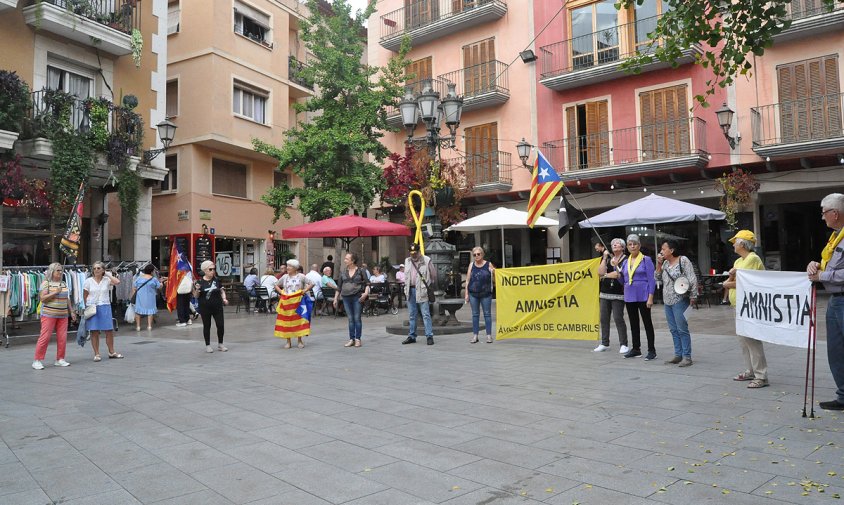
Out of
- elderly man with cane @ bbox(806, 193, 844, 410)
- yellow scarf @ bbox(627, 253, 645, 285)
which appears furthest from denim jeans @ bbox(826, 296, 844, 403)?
yellow scarf @ bbox(627, 253, 645, 285)

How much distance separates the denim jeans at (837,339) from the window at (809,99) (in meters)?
14.5

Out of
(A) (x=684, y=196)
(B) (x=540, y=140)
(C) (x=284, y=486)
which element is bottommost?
(C) (x=284, y=486)

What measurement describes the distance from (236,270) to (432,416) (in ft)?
68.0

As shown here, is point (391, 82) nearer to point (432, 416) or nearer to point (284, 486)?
point (432, 416)

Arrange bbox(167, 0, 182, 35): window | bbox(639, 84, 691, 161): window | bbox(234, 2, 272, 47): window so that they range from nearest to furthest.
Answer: bbox(639, 84, 691, 161): window → bbox(167, 0, 182, 35): window → bbox(234, 2, 272, 47): window

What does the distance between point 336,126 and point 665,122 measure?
11121 mm

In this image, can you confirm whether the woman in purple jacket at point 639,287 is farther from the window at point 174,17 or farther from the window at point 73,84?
the window at point 174,17

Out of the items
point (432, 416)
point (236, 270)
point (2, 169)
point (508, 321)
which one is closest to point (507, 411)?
point (432, 416)

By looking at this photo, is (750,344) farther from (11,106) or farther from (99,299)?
(11,106)

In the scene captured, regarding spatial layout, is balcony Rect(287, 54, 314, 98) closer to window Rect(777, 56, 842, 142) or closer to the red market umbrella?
the red market umbrella

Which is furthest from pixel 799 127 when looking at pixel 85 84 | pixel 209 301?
pixel 85 84

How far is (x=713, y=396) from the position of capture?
6371 millimetres

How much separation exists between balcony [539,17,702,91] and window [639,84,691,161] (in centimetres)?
93

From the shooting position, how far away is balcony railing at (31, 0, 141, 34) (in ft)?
53.9
